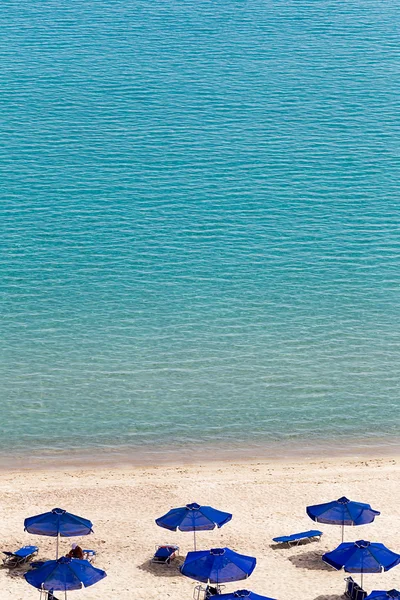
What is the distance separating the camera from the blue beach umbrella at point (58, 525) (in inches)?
1287

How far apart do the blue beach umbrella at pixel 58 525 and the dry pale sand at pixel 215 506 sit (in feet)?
5.10

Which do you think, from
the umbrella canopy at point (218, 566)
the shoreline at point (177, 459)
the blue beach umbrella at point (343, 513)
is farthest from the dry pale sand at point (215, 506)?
the blue beach umbrella at point (343, 513)

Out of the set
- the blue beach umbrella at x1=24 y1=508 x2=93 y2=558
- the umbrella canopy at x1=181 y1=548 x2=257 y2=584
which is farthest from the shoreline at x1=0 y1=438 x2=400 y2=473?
the umbrella canopy at x1=181 y1=548 x2=257 y2=584

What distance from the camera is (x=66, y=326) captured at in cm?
5141

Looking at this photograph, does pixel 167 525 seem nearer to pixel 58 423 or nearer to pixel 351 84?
pixel 58 423

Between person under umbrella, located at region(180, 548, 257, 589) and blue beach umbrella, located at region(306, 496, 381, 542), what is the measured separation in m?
3.34

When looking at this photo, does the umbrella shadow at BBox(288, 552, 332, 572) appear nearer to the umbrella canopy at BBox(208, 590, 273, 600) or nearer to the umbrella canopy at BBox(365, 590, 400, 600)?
the umbrella canopy at BBox(365, 590, 400, 600)

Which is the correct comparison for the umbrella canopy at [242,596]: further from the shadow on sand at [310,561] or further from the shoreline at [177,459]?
the shoreline at [177,459]

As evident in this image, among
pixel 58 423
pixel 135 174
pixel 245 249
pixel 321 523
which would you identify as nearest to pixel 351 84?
pixel 135 174

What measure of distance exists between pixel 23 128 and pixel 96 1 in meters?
30.4

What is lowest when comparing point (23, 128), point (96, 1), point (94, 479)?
point (94, 479)

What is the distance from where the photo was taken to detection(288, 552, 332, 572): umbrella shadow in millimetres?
33656

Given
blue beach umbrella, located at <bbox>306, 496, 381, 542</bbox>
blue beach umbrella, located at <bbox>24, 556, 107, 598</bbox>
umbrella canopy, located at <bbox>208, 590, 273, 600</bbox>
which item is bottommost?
umbrella canopy, located at <bbox>208, 590, 273, 600</bbox>

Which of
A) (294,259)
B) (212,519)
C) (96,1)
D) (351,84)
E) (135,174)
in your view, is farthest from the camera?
(96,1)
